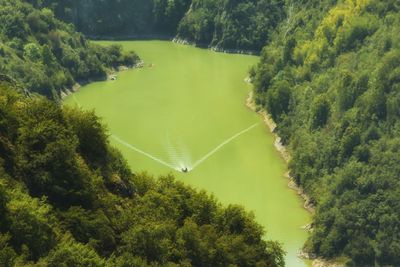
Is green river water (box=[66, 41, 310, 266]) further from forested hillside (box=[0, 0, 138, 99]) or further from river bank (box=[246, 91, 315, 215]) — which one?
forested hillside (box=[0, 0, 138, 99])

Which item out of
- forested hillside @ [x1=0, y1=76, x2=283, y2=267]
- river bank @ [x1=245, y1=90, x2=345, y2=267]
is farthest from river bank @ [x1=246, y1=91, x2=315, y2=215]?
forested hillside @ [x1=0, y1=76, x2=283, y2=267]

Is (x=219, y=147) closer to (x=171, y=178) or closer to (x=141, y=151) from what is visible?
(x=141, y=151)

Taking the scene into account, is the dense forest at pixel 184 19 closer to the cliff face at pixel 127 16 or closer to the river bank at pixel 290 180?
the cliff face at pixel 127 16

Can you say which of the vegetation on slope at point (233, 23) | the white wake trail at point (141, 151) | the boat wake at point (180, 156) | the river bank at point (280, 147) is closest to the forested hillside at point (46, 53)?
the white wake trail at point (141, 151)

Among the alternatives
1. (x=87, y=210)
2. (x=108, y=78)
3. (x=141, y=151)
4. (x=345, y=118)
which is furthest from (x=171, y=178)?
(x=108, y=78)

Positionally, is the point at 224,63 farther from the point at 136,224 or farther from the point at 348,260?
the point at 136,224

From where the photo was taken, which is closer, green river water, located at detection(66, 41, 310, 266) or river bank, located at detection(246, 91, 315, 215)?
river bank, located at detection(246, 91, 315, 215)
